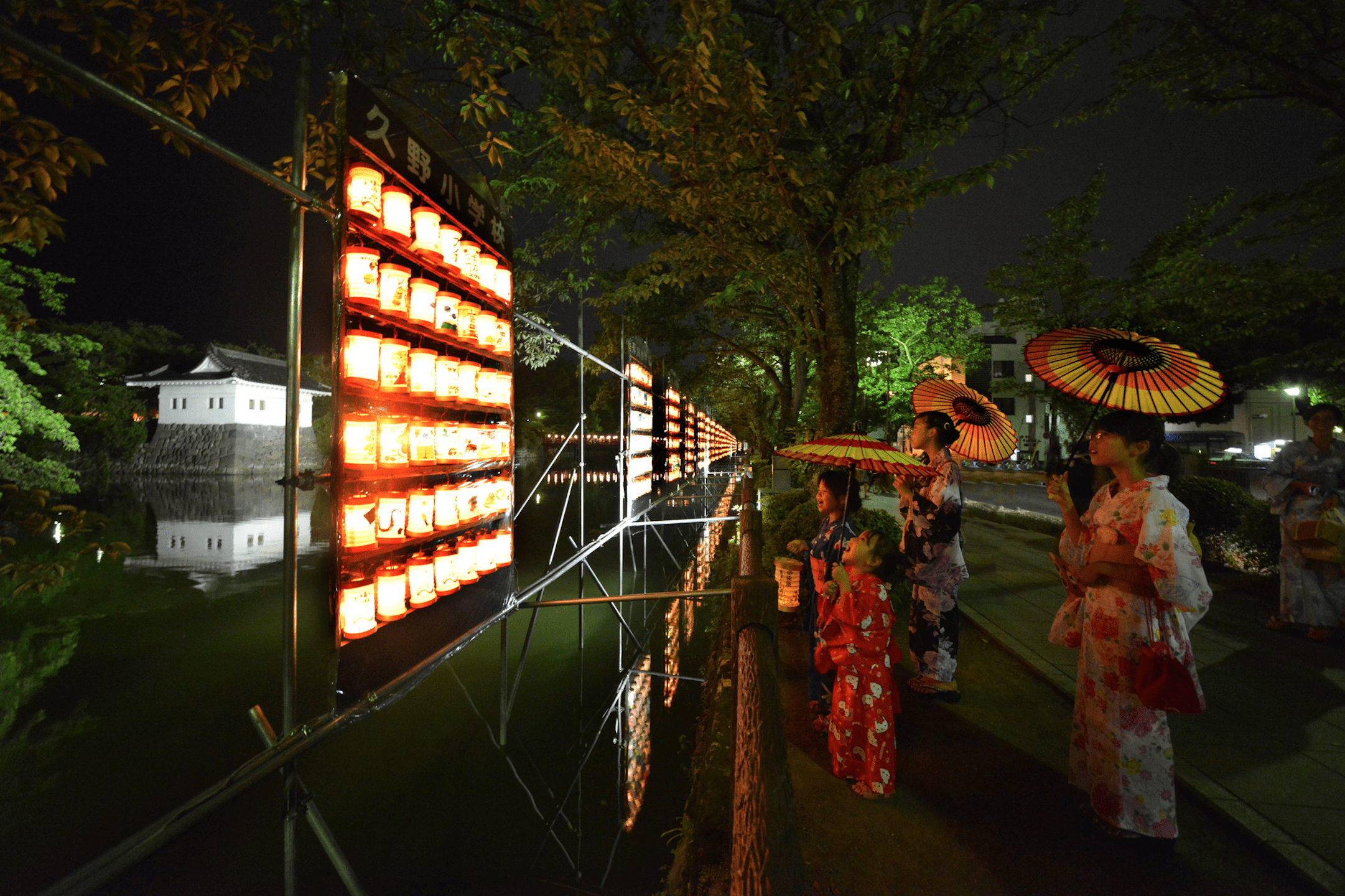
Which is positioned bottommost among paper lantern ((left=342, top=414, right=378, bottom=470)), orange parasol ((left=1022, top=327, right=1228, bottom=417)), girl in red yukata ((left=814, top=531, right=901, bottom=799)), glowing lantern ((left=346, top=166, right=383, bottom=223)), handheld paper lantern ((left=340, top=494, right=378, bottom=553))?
girl in red yukata ((left=814, top=531, right=901, bottom=799))

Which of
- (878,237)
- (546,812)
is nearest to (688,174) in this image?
(878,237)

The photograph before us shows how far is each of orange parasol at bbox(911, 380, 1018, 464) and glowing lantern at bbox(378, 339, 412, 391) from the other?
4514 mm

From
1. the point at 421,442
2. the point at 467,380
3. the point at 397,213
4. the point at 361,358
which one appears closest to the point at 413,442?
the point at 421,442

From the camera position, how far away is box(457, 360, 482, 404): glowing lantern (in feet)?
14.2

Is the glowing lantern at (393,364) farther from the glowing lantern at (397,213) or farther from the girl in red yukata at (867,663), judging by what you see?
the girl in red yukata at (867,663)

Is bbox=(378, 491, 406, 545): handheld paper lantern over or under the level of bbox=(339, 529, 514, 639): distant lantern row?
over

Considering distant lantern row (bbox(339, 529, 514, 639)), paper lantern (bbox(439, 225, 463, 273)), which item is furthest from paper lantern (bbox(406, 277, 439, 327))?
distant lantern row (bbox(339, 529, 514, 639))

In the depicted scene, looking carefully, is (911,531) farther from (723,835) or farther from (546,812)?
(546,812)

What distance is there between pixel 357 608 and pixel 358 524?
0.48m

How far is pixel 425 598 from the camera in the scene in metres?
3.80

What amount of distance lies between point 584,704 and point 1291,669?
7689 mm

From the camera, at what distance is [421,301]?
3.83 metres

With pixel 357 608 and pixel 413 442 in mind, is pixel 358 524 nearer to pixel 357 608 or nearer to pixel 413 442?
pixel 357 608

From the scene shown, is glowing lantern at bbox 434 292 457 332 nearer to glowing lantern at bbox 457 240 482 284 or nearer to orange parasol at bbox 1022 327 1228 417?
glowing lantern at bbox 457 240 482 284
